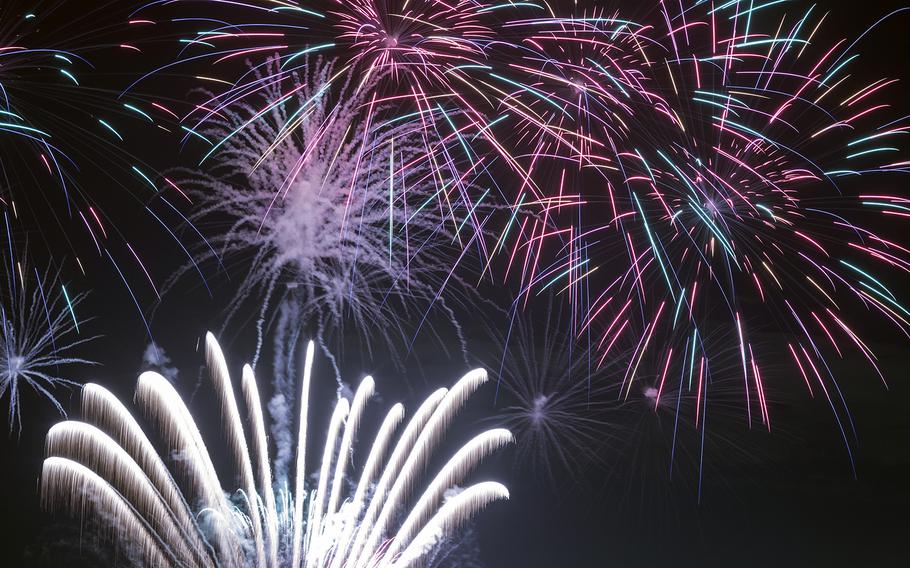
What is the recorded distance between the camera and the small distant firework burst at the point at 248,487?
20594 mm

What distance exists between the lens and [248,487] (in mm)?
22109

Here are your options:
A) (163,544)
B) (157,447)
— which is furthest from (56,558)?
(157,447)

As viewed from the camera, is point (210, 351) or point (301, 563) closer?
point (210, 351)

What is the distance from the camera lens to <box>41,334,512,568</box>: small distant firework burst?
20594mm

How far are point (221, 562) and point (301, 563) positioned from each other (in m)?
2.63

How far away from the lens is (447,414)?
21766 mm

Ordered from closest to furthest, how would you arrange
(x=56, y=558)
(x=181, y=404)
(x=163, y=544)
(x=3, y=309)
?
1. (x=3, y=309)
2. (x=181, y=404)
3. (x=163, y=544)
4. (x=56, y=558)

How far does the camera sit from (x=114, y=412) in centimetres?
2036

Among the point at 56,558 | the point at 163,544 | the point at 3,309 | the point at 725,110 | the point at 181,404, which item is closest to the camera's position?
the point at 725,110

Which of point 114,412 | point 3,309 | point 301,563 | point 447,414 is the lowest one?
point 301,563

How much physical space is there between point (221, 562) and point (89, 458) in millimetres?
6198

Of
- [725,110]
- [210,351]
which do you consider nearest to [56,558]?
[210,351]

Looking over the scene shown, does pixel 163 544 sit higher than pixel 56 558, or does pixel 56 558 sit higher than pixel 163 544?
pixel 56 558

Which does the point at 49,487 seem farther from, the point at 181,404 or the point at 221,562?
the point at 221,562
